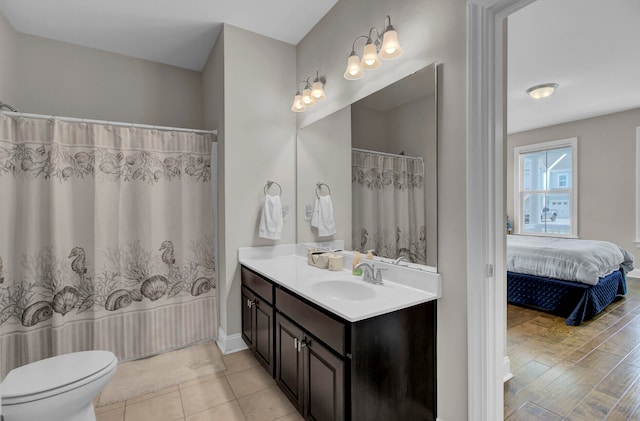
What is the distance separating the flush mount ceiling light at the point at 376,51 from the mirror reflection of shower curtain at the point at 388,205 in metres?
0.52

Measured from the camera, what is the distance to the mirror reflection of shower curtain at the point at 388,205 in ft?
5.45

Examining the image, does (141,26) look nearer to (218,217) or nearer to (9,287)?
(218,217)

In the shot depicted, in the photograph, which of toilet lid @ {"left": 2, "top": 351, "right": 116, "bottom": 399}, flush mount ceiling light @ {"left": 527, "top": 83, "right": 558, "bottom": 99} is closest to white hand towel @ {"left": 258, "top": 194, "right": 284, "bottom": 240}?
toilet lid @ {"left": 2, "top": 351, "right": 116, "bottom": 399}

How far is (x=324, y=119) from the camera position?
238cm

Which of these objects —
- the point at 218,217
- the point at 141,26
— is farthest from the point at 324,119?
the point at 141,26

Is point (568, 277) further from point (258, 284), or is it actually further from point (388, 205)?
point (258, 284)

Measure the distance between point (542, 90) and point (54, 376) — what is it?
5.02 metres

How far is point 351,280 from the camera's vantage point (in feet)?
6.06

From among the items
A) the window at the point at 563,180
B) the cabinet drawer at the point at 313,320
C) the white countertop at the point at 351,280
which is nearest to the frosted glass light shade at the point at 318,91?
the white countertop at the point at 351,280

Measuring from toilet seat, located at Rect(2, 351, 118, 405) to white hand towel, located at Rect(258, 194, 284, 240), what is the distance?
1.26 m

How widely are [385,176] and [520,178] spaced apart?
5.15 meters

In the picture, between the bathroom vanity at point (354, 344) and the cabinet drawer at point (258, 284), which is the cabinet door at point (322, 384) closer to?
the bathroom vanity at point (354, 344)

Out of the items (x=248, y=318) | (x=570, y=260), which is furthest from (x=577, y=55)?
(x=248, y=318)

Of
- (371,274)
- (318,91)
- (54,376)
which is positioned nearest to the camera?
(54,376)
